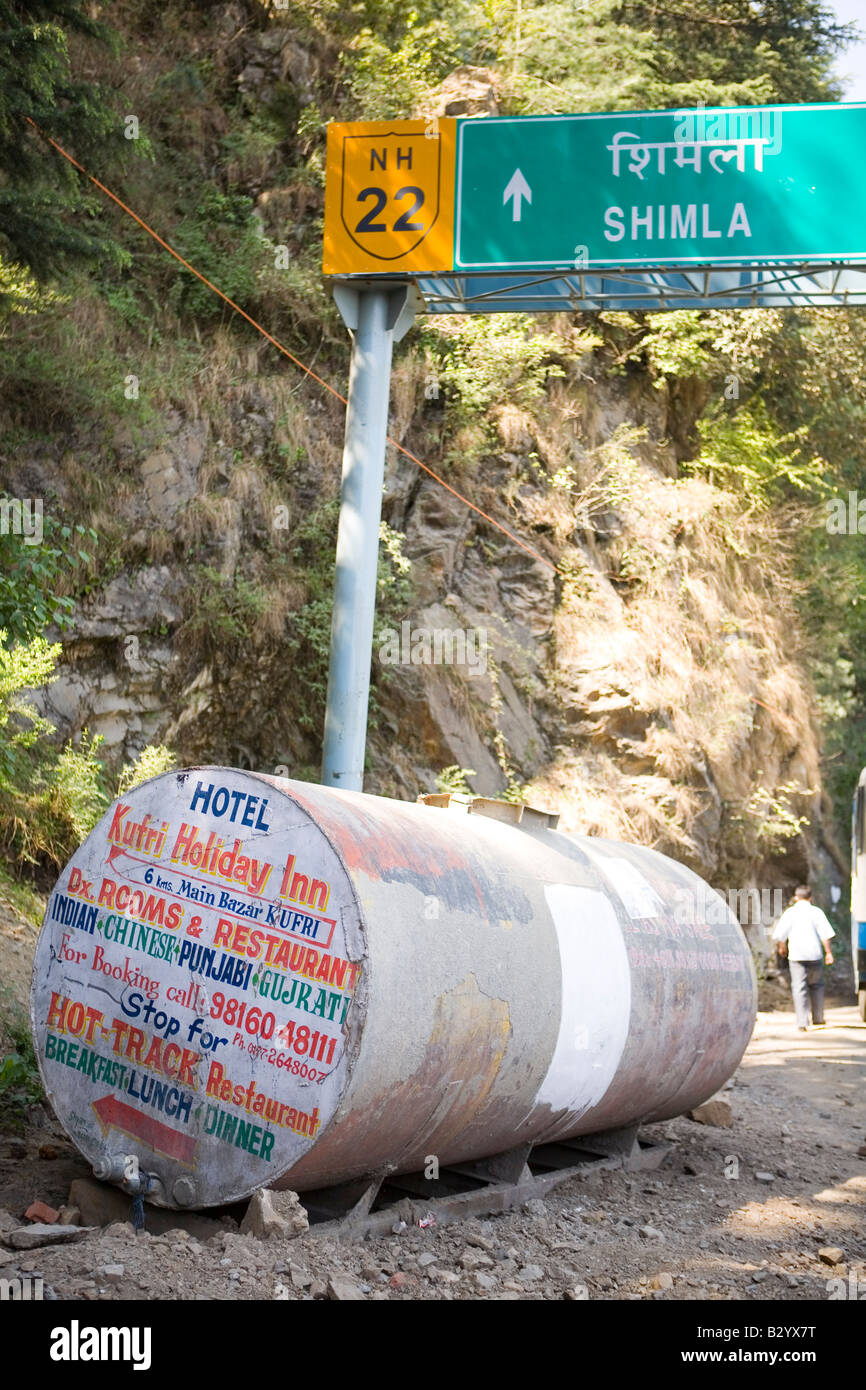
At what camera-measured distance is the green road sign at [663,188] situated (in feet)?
29.0

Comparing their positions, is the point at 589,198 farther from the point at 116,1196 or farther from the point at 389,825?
the point at 116,1196

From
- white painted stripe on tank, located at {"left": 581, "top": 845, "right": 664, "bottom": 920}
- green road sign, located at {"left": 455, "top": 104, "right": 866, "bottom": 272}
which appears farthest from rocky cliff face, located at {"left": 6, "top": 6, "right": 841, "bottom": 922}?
white painted stripe on tank, located at {"left": 581, "top": 845, "right": 664, "bottom": 920}

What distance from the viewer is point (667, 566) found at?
1656 cm

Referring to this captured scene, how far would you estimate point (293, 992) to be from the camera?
4582 millimetres

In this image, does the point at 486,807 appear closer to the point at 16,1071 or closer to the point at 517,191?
the point at 16,1071

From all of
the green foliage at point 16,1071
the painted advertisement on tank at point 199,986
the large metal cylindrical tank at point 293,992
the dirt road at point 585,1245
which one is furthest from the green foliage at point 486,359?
the painted advertisement on tank at point 199,986

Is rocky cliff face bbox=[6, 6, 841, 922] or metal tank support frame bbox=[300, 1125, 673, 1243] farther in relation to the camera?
rocky cliff face bbox=[6, 6, 841, 922]

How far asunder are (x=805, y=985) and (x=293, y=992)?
36.2 ft

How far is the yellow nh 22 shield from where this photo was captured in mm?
9117

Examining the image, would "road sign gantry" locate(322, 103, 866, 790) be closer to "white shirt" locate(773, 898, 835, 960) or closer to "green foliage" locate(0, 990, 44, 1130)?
"green foliage" locate(0, 990, 44, 1130)

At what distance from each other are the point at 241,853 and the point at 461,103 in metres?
13.6

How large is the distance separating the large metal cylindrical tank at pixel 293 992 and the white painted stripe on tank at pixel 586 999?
21 mm

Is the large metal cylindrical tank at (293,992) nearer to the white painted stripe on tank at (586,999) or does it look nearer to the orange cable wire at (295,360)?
the white painted stripe on tank at (586,999)
